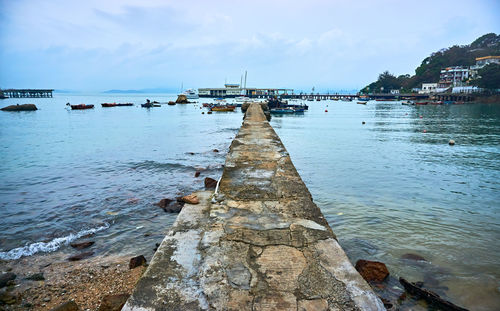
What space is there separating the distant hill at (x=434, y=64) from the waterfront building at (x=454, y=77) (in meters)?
7.79

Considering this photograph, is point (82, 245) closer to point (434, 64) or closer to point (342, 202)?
point (342, 202)

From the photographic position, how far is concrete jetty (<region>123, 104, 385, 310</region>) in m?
2.04

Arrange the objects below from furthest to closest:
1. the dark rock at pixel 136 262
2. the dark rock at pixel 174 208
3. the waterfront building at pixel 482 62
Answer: the waterfront building at pixel 482 62, the dark rock at pixel 174 208, the dark rock at pixel 136 262

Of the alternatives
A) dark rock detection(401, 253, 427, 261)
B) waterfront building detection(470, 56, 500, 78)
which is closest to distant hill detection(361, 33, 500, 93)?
waterfront building detection(470, 56, 500, 78)

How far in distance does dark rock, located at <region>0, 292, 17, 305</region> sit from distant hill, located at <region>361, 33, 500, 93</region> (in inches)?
5097

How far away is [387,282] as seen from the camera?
4117mm

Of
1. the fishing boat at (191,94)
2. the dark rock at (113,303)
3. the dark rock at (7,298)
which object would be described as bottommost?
the dark rock at (7,298)

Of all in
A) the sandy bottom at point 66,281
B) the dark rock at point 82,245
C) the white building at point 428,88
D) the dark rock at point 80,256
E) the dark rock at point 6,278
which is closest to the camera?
the sandy bottom at point 66,281

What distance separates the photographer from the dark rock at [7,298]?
357 cm

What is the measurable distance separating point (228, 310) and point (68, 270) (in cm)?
352

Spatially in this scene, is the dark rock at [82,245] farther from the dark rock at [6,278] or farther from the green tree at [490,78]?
the green tree at [490,78]

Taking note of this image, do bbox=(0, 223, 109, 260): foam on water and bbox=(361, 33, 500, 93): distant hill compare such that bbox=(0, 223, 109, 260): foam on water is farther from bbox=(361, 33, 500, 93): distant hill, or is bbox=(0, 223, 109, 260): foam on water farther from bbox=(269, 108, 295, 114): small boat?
bbox=(361, 33, 500, 93): distant hill

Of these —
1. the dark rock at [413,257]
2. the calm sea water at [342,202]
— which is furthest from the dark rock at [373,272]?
the dark rock at [413,257]

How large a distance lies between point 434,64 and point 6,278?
445ft
